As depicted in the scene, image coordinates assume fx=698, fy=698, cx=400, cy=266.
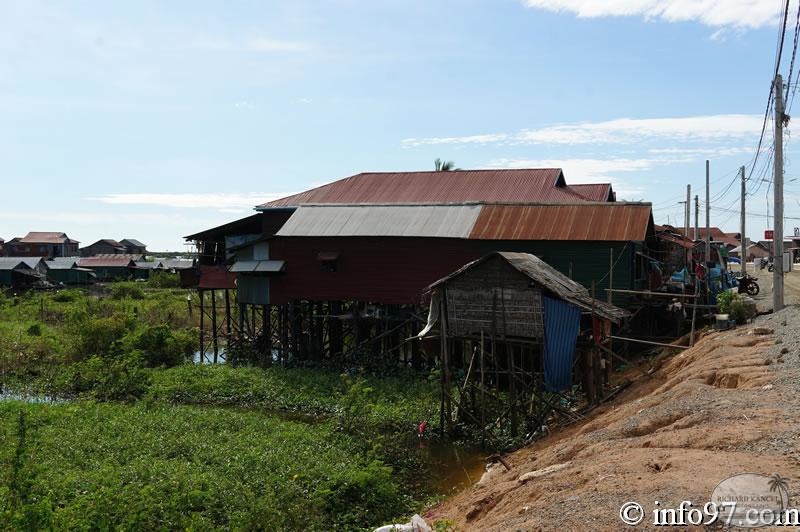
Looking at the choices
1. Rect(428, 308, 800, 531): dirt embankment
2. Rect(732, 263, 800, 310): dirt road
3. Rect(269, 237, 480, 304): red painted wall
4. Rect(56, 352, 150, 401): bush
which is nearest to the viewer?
Rect(428, 308, 800, 531): dirt embankment

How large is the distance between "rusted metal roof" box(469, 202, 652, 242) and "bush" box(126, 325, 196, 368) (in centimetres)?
1255

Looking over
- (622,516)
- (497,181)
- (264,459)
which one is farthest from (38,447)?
(497,181)

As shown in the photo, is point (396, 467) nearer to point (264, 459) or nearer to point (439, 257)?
point (264, 459)

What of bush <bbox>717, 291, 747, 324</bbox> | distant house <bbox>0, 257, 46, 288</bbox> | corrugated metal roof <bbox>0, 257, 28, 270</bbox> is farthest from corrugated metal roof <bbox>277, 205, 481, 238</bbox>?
corrugated metal roof <bbox>0, 257, 28, 270</bbox>

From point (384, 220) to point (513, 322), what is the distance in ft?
32.9

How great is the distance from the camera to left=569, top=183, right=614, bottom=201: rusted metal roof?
31.7 metres

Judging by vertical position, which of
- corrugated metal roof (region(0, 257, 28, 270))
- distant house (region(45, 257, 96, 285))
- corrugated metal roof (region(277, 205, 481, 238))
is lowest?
distant house (region(45, 257, 96, 285))

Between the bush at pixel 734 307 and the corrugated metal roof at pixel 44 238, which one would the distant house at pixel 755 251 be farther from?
the corrugated metal roof at pixel 44 238

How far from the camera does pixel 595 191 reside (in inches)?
1266

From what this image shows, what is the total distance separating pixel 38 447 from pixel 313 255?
44.0ft

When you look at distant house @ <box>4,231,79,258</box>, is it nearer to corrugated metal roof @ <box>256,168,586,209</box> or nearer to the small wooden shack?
corrugated metal roof @ <box>256,168,586,209</box>

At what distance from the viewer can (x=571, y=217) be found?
23.8 m

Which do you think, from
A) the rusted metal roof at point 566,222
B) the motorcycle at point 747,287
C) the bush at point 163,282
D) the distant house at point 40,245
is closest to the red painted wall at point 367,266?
the rusted metal roof at point 566,222

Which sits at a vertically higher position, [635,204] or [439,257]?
[635,204]
